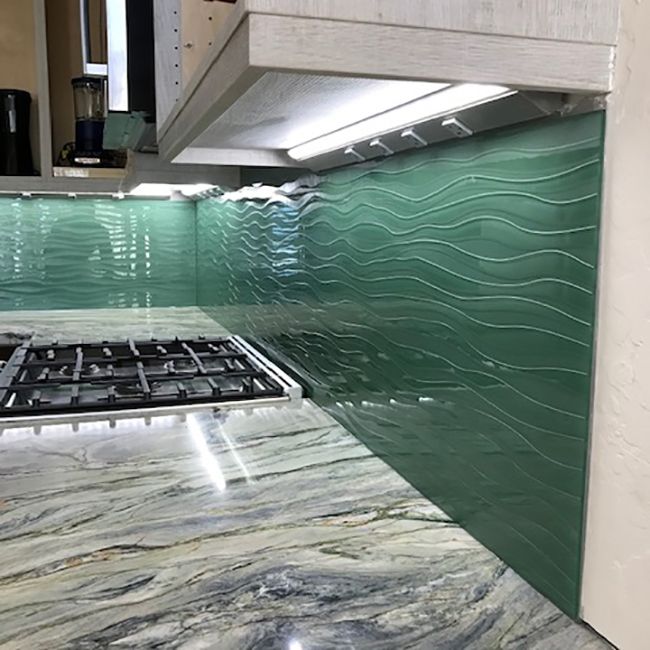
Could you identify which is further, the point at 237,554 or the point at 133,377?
the point at 133,377

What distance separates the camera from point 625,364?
66 centimetres

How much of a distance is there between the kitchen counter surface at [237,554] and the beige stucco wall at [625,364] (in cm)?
7

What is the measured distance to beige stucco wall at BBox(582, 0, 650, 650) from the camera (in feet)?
2.06

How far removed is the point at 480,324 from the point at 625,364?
246mm

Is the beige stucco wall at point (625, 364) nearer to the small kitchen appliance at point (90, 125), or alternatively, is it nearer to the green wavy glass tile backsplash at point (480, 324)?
the green wavy glass tile backsplash at point (480, 324)

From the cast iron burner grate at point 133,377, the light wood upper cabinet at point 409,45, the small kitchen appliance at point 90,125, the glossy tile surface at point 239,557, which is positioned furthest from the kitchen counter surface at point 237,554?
the small kitchen appliance at point 90,125

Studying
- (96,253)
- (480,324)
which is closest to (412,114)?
(480,324)

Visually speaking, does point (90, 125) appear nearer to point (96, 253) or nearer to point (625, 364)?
point (96, 253)

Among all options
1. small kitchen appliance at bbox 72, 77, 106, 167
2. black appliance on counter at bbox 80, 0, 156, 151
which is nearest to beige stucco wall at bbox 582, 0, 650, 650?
black appliance on counter at bbox 80, 0, 156, 151

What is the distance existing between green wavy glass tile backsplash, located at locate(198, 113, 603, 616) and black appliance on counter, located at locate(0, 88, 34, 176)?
1.66 m

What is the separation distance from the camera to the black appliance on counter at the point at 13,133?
2633 mm

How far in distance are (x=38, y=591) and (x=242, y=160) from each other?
890 millimetres

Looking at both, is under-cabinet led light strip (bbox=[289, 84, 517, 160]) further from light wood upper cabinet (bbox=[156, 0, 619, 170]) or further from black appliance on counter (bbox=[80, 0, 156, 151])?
black appliance on counter (bbox=[80, 0, 156, 151])

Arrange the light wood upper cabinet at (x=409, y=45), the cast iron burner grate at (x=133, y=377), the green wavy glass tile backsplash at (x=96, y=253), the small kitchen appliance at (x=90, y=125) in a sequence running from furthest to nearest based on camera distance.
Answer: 1. the green wavy glass tile backsplash at (x=96, y=253)
2. the small kitchen appliance at (x=90, y=125)
3. the cast iron burner grate at (x=133, y=377)
4. the light wood upper cabinet at (x=409, y=45)
